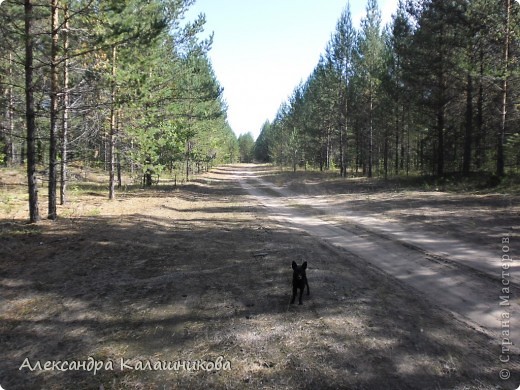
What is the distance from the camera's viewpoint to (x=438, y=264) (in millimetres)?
7574

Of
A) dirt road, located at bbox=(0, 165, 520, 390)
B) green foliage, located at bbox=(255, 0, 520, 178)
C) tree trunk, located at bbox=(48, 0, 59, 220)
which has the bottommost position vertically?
dirt road, located at bbox=(0, 165, 520, 390)

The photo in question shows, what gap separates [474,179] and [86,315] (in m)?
22.7

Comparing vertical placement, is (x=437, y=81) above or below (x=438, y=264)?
above

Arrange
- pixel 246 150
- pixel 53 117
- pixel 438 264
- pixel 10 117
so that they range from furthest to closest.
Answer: pixel 246 150
pixel 10 117
pixel 53 117
pixel 438 264

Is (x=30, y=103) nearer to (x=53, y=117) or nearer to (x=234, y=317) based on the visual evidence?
(x=53, y=117)

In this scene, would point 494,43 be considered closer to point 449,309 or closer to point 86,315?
point 449,309

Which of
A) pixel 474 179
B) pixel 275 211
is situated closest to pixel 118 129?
pixel 275 211

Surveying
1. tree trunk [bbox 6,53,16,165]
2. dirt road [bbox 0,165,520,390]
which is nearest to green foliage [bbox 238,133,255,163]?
tree trunk [bbox 6,53,16,165]

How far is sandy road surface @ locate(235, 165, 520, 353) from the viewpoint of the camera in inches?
213

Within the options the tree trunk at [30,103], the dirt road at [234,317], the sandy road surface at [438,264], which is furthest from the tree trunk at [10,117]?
the sandy road surface at [438,264]

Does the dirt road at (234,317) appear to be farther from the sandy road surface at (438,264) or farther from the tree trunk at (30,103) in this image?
the tree trunk at (30,103)

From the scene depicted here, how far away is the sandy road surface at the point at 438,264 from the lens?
5.40 m

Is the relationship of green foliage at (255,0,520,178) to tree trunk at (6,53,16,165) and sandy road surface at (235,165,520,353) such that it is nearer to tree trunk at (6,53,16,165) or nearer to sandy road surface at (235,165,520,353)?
sandy road surface at (235,165,520,353)

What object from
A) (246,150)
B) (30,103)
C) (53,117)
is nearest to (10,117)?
(53,117)
